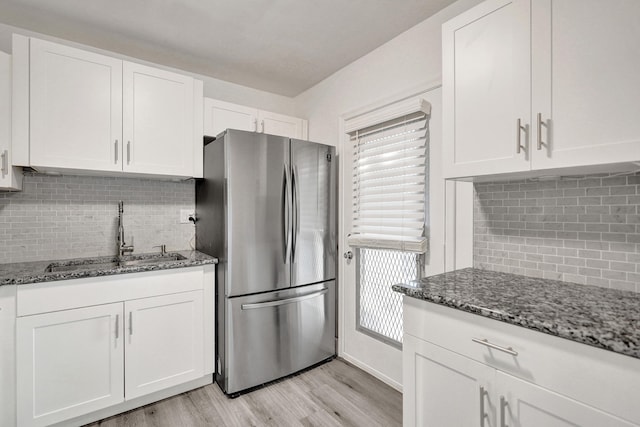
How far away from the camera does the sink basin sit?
6.52 ft

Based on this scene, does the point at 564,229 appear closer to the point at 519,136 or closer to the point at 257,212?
the point at 519,136

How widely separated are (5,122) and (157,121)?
778mm

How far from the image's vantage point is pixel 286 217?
224cm

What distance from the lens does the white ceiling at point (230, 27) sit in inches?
70.7

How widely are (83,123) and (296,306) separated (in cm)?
187

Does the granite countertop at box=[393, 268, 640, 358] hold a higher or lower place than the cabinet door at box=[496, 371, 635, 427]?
higher

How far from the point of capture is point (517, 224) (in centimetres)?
154

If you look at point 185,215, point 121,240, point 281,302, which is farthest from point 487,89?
point 121,240

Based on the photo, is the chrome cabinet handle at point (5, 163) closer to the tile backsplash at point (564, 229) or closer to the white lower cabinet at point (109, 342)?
the white lower cabinet at point (109, 342)

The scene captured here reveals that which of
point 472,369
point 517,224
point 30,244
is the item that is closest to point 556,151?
point 517,224

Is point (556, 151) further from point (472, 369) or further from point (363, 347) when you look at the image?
point (363, 347)

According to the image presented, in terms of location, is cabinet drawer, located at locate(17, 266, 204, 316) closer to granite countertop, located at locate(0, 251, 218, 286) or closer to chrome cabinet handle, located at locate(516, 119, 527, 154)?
granite countertop, located at locate(0, 251, 218, 286)

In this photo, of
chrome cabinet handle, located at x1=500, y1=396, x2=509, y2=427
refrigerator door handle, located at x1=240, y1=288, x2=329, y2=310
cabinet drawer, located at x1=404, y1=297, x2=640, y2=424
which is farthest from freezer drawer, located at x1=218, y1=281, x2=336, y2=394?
chrome cabinet handle, located at x1=500, y1=396, x2=509, y2=427

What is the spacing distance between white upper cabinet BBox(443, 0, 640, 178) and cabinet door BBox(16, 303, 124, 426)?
2.13 m
